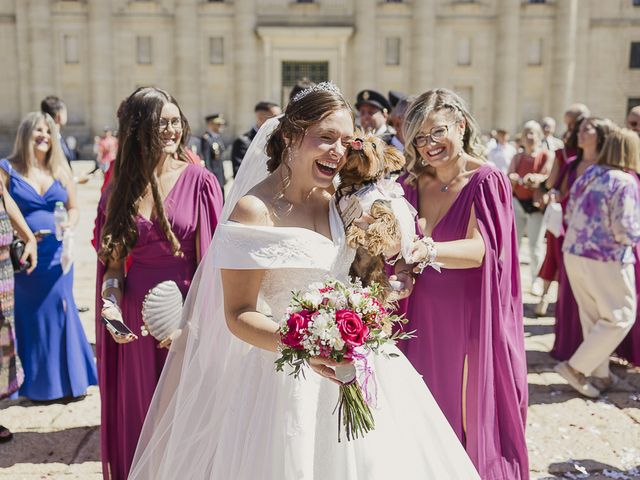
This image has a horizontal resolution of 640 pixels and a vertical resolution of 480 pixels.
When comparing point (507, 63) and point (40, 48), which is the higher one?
point (40, 48)

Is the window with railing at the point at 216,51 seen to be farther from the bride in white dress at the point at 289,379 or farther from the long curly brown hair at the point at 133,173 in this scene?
the bride in white dress at the point at 289,379

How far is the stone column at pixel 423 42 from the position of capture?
3569 centimetres

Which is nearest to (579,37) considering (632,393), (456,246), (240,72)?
(240,72)

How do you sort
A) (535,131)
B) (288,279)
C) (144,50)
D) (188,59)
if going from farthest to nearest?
(144,50), (188,59), (535,131), (288,279)

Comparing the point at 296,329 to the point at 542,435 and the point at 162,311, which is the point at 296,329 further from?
the point at 542,435

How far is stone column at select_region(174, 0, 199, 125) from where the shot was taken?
116 ft

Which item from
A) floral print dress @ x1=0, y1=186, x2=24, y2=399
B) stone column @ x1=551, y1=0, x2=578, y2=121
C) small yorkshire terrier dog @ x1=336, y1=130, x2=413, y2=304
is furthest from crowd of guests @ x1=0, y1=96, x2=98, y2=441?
stone column @ x1=551, y1=0, x2=578, y2=121

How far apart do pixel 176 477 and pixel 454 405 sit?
1800 mm

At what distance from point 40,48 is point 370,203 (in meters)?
37.6

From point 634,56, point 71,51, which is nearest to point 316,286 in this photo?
point 71,51

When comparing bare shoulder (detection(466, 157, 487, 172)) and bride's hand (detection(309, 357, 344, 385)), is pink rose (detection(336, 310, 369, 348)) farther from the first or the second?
bare shoulder (detection(466, 157, 487, 172))

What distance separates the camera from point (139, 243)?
12.7 feet

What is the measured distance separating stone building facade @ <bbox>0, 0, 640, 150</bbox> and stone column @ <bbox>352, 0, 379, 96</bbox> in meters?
0.06

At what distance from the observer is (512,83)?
3606 cm
